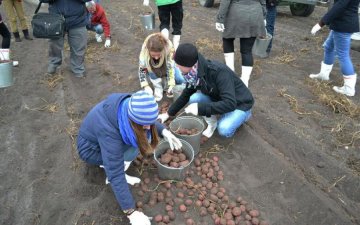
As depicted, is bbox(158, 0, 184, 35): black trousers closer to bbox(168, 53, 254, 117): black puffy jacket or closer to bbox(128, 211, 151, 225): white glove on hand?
bbox(168, 53, 254, 117): black puffy jacket

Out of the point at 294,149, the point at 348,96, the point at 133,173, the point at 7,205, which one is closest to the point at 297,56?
the point at 348,96

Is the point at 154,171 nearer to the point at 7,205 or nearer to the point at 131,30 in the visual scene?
the point at 7,205

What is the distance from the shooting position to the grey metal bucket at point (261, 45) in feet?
15.5

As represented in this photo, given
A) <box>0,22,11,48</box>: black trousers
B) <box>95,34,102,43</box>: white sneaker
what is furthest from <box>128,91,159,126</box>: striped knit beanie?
<box>95,34,102,43</box>: white sneaker

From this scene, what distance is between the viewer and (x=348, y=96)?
4066 mm

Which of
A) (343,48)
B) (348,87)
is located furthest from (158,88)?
(348,87)

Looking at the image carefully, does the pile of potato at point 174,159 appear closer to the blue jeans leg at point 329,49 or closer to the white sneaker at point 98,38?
the blue jeans leg at point 329,49

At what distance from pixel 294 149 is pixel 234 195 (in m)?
0.93

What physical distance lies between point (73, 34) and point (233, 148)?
2740mm

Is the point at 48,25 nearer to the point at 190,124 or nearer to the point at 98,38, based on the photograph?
the point at 98,38

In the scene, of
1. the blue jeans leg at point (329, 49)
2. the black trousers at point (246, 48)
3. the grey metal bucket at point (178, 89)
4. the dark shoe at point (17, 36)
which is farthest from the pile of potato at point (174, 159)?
the dark shoe at point (17, 36)

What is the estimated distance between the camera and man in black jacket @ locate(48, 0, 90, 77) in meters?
4.01

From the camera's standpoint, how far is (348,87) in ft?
13.2

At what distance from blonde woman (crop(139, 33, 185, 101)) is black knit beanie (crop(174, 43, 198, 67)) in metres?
0.62
